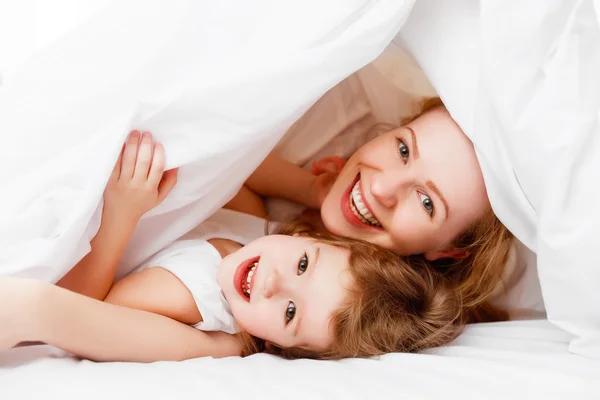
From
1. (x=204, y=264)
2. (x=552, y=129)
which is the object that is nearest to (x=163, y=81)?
(x=204, y=264)

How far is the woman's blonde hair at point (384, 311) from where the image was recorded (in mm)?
1016

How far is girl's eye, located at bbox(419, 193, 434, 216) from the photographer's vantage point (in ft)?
3.55

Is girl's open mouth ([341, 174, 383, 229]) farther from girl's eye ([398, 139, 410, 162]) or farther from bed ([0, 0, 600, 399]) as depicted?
bed ([0, 0, 600, 399])

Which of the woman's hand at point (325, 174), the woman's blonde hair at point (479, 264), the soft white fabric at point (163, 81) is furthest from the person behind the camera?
the woman's hand at point (325, 174)

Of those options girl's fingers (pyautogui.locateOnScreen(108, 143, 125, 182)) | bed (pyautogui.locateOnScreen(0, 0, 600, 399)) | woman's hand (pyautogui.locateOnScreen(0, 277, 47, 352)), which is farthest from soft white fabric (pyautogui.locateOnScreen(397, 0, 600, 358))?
woman's hand (pyautogui.locateOnScreen(0, 277, 47, 352))

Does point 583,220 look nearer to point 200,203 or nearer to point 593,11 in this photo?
point 593,11

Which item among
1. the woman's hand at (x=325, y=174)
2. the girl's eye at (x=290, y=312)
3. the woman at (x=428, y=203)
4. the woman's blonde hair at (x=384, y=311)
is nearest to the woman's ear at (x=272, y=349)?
the woman's blonde hair at (x=384, y=311)

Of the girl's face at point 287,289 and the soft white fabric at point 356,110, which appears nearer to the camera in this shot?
the girl's face at point 287,289

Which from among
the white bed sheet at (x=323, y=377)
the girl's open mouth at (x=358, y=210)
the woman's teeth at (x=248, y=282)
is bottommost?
the white bed sheet at (x=323, y=377)

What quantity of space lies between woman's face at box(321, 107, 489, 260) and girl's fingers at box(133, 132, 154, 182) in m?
0.35

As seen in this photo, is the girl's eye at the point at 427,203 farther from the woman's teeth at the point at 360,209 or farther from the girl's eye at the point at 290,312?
the girl's eye at the point at 290,312

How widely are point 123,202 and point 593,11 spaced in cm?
71

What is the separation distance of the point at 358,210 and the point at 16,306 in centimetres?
56

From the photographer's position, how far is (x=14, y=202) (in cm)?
91
